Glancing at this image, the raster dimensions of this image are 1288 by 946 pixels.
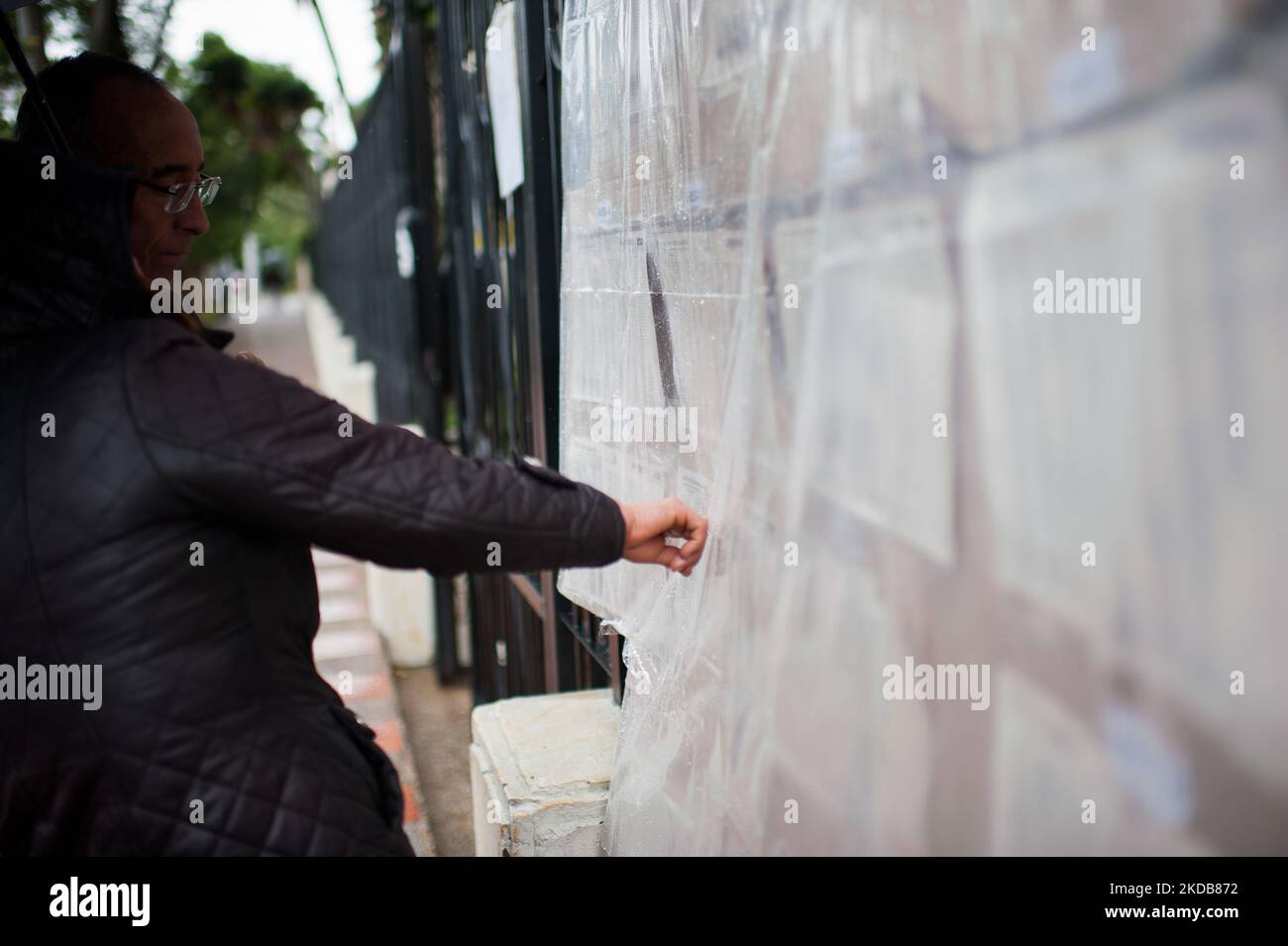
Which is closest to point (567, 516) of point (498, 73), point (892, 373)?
point (892, 373)

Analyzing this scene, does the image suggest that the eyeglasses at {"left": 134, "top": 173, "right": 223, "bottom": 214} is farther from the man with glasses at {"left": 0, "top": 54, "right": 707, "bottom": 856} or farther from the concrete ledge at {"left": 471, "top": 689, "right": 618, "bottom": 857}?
the concrete ledge at {"left": 471, "top": 689, "right": 618, "bottom": 857}

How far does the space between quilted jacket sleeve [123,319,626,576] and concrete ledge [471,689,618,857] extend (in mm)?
942

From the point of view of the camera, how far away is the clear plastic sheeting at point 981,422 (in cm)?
84

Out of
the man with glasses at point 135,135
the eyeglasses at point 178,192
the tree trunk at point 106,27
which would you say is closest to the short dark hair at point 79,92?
the man with glasses at point 135,135

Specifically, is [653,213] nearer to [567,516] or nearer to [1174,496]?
[567,516]

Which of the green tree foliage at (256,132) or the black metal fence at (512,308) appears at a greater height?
the green tree foliage at (256,132)

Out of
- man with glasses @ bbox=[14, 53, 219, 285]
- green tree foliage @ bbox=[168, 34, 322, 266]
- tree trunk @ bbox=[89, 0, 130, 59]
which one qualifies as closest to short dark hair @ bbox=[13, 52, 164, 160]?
man with glasses @ bbox=[14, 53, 219, 285]

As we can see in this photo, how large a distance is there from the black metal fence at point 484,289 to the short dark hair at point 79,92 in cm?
134

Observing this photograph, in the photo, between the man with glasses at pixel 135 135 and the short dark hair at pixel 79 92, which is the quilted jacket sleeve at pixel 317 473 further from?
the short dark hair at pixel 79 92

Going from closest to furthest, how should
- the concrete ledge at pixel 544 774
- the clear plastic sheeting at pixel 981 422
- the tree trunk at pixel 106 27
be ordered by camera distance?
the clear plastic sheeting at pixel 981 422 → the concrete ledge at pixel 544 774 → the tree trunk at pixel 106 27

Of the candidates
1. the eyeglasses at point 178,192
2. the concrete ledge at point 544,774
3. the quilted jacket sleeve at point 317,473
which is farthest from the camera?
the concrete ledge at point 544,774

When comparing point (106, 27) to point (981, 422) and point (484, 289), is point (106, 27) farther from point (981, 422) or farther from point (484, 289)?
point (981, 422)

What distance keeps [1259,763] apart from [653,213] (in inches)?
56.1

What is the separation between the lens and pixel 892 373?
1.24 meters
